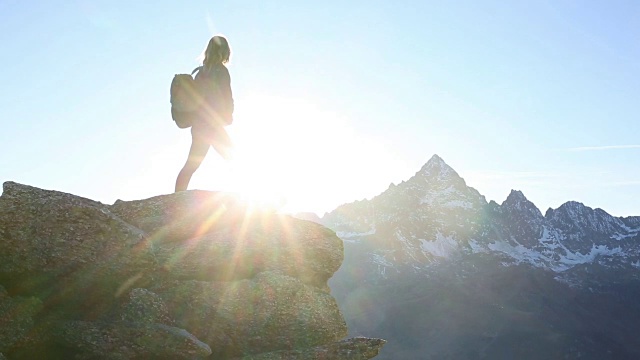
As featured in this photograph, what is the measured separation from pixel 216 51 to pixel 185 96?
6.20 ft

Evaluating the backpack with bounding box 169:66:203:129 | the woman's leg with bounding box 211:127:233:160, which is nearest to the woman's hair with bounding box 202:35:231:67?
the backpack with bounding box 169:66:203:129

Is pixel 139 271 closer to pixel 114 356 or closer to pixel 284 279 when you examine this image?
pixel 114 356

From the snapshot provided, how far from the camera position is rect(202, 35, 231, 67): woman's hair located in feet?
57.4

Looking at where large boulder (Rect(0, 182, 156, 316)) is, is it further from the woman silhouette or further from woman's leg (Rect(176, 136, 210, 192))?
the woman silhouette

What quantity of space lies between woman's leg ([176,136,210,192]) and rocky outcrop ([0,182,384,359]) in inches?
32.1

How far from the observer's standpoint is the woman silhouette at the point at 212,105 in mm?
17594

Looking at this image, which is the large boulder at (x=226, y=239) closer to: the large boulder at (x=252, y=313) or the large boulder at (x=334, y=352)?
the large boulder at (x=252, y=313)

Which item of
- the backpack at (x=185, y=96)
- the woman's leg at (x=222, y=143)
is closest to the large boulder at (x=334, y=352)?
the woman's leg at (x=222, y=143)

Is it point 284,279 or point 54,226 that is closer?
point 54,226

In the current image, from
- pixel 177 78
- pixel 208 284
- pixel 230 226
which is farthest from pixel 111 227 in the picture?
pixel 177 78

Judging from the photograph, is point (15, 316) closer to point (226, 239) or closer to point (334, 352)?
point (226, 239)

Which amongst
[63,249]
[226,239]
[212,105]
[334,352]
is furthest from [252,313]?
[212,105]

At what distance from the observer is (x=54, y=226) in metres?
12.7

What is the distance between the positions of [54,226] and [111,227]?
1.32 m
